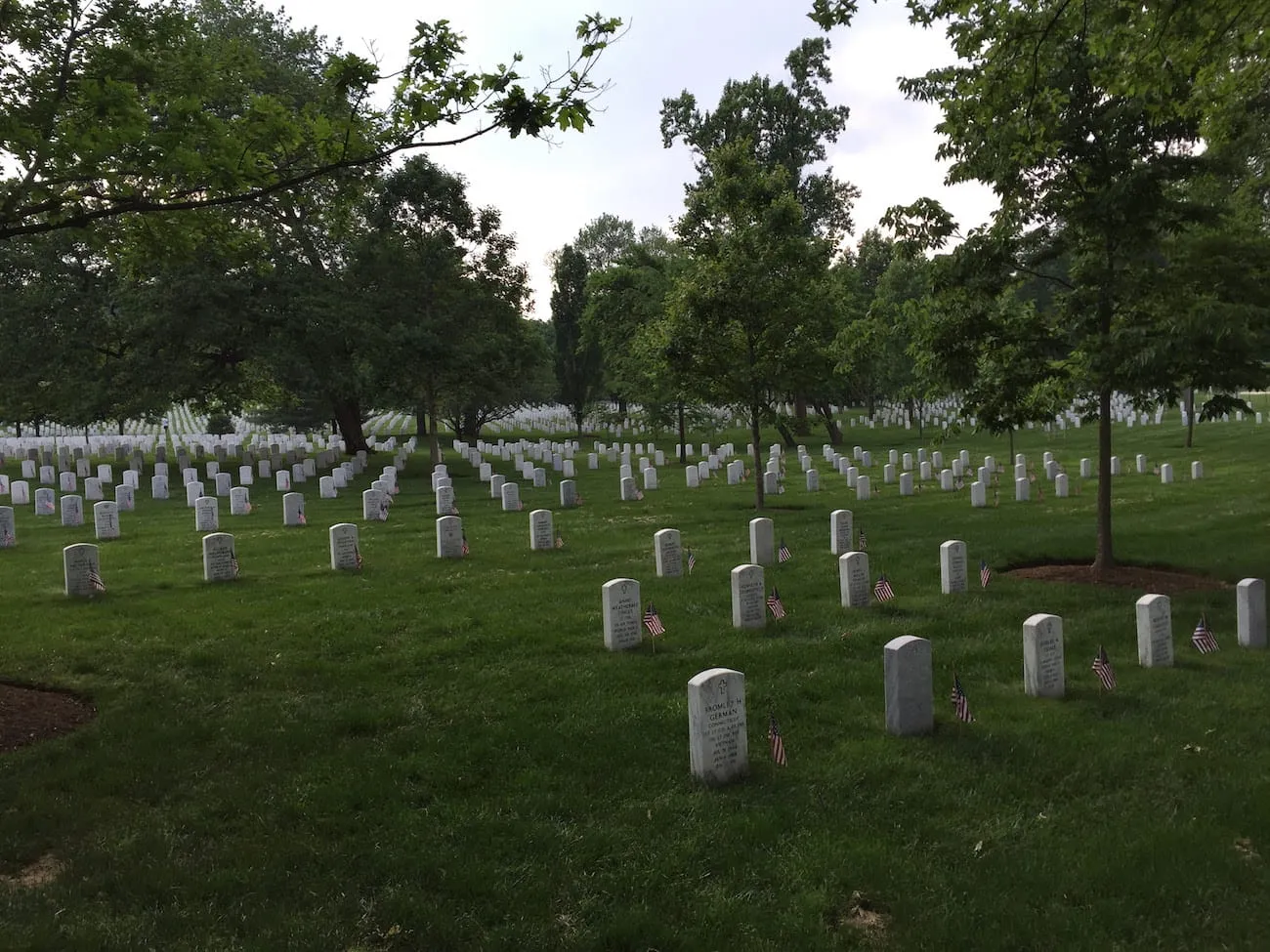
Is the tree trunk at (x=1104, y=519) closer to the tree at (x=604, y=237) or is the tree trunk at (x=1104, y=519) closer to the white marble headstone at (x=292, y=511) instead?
the white marble headstone at (x=292, y=511)

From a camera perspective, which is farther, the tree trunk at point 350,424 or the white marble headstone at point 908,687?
the tree trunk at point 350,424

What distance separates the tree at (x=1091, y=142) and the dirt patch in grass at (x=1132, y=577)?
0.94 ft

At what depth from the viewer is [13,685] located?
7484 mm

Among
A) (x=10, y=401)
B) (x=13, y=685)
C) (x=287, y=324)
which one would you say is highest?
(x=287, y=324)

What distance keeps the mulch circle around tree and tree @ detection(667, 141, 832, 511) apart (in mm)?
12506

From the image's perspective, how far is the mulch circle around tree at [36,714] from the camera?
20.9ft

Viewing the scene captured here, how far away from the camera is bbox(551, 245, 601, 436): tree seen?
48969 mm

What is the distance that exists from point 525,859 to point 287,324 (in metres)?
25.6

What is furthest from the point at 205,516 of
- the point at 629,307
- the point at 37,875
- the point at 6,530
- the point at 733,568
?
the point at 629,307

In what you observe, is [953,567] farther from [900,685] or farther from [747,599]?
[900,685]

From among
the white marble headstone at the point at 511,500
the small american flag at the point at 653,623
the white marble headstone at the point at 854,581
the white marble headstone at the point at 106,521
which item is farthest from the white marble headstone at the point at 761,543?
the white marble headstone at the point at 106,521

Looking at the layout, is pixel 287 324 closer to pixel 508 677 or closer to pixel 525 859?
pixel 508 677

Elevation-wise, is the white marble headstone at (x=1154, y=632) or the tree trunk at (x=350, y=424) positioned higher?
the tree trunk at (x=350, y=424)

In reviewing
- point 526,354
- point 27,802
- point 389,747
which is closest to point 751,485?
point 526,354
